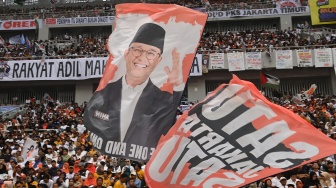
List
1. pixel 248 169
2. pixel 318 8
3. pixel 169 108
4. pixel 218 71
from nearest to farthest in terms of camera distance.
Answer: pixel 248 169, pixel 169 108, pixel 218 71, pixel 318 8

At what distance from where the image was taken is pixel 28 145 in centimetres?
1400

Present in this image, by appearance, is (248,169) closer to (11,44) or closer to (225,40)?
(225,40)

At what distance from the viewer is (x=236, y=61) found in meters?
24.8

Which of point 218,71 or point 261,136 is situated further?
point 218,71

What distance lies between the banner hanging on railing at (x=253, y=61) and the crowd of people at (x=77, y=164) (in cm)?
489

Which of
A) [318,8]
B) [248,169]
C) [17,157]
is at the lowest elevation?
[17,157]

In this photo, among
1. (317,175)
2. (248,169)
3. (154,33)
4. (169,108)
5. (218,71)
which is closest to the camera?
(248,169)

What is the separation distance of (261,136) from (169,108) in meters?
2.11

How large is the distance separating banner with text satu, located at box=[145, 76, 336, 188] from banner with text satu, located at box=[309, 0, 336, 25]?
24.5 m

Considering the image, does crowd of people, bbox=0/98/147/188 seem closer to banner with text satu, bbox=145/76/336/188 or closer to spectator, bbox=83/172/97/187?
spectator, bbox=83/172/97/187

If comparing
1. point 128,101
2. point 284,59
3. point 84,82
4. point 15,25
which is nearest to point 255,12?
point 284,59

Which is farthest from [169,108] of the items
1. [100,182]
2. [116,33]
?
[100,182]

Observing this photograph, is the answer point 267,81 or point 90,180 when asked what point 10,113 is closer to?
point 267,81

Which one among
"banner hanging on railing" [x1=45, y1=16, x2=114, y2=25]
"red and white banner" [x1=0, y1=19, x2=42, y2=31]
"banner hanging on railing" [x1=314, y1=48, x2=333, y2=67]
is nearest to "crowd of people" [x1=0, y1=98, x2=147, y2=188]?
"banner hanging on railing" [x1=314, y1=48, x2=333, y2=67]
